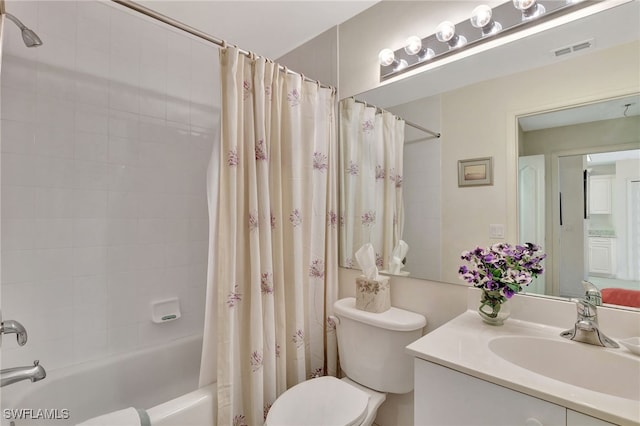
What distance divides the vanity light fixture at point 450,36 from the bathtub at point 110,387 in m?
1.86

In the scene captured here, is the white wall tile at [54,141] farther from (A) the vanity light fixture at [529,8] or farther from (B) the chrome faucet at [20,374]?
(A) the vanity light fixture at [529,8]

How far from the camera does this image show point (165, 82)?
6.32ft

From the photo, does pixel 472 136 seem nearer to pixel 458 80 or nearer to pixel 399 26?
pixel 458 80

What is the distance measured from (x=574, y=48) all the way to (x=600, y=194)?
53 cm

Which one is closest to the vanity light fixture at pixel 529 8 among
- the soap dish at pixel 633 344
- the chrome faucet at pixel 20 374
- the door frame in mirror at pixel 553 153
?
the door frame in mirror at pixel 553 153

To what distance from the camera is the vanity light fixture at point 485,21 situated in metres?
1.24

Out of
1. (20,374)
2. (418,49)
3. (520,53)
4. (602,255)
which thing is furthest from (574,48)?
(20,374)

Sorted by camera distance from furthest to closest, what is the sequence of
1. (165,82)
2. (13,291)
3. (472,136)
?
(165,82), (13,291), (472,136)

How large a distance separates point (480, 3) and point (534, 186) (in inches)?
32.8

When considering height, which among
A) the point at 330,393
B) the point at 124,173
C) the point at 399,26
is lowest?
the point at 330,393

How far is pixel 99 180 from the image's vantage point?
168cm

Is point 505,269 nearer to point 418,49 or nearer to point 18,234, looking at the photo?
point 418,49

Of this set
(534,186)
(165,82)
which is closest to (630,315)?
(534,186)

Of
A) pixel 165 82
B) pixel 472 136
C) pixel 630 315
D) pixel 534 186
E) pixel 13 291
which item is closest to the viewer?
pixel 630 315
